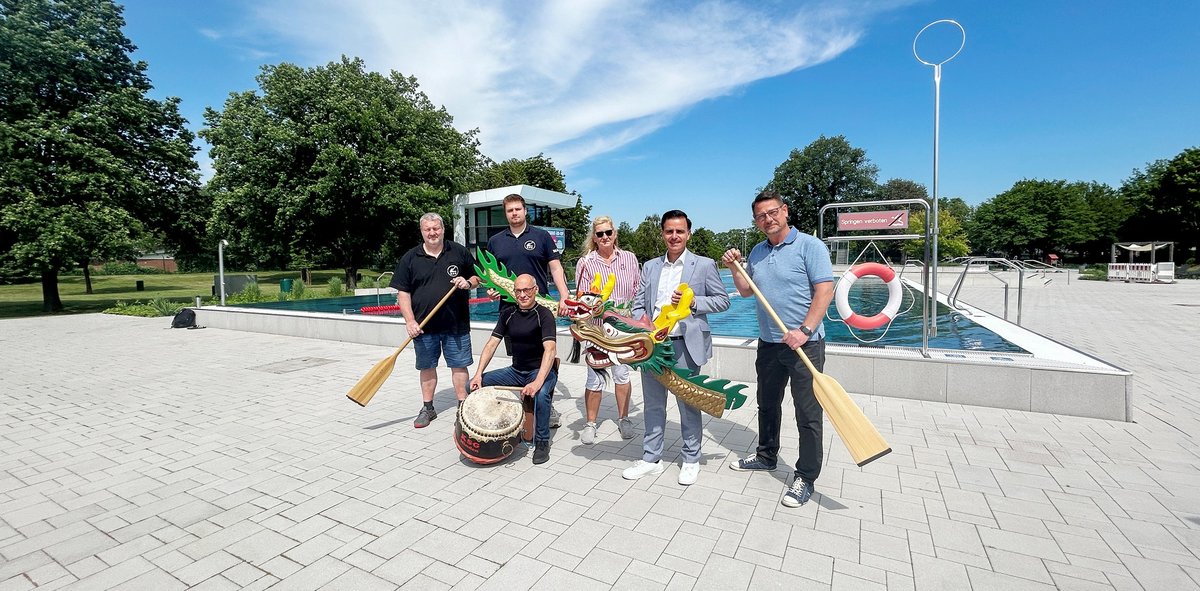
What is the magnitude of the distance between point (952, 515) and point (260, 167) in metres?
27.4

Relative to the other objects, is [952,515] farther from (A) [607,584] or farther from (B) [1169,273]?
(B) [1169,273]

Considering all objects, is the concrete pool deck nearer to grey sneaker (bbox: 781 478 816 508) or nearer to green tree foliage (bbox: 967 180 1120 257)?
grey sneaker (bbox: 781 478 816 508)

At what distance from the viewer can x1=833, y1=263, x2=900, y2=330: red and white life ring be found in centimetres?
579

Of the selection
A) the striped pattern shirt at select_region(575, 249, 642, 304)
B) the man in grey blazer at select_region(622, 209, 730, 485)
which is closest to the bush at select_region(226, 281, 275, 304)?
the striped pattern shirt at select_region(575, 249, 642, 304)

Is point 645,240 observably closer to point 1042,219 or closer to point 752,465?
point 1042,219

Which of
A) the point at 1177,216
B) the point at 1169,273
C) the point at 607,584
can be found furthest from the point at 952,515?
the point at 1177,216

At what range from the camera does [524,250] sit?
4.84 metres

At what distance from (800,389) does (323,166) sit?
25.3 metres

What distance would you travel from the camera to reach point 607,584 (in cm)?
263

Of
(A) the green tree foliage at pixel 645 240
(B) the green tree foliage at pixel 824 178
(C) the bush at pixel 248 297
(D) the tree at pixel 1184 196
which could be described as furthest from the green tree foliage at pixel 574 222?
(D) the tree at pixel 1184 196

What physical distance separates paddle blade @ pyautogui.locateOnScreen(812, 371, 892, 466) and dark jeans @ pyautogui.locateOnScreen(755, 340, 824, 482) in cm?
7

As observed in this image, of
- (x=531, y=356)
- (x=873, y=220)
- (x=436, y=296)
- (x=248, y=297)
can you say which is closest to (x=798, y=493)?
(x=531, y=356)

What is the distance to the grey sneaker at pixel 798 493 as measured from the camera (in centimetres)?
344

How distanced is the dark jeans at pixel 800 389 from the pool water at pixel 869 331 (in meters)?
3.91
